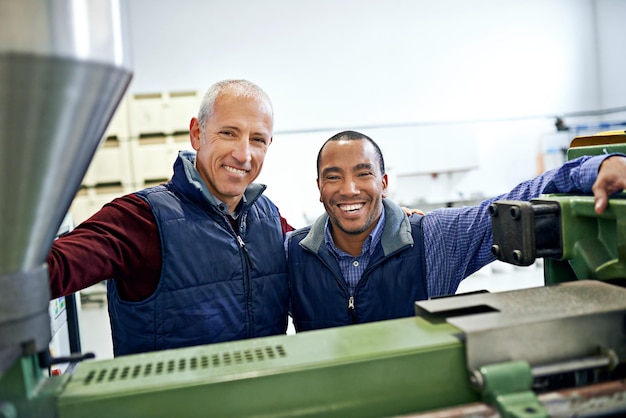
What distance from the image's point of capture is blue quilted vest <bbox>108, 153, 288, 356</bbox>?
4.70 ft

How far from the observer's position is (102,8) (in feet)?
2.08

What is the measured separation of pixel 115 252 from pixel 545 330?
1061mm

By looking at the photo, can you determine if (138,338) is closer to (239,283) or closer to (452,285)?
(239,283)

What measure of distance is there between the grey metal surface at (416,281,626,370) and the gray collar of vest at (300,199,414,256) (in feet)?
2.28

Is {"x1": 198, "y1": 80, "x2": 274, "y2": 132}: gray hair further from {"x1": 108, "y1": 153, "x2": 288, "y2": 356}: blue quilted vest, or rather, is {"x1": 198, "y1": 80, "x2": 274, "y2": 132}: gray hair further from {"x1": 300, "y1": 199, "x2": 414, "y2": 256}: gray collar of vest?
{"x1": 300, "y1": 199, "x2": 414, "y2": 256}: gray collar of vest

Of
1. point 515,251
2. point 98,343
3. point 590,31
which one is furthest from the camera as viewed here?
point 590,31

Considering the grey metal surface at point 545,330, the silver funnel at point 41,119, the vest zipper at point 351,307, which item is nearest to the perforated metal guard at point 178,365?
the silver funnel at point 41,119

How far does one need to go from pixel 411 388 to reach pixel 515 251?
16.9 inches

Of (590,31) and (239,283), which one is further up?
(590,31)

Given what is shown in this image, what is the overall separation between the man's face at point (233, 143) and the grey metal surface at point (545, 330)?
0.89 m

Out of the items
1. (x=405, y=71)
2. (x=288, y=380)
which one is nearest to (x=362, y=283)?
(x=288, y=380)

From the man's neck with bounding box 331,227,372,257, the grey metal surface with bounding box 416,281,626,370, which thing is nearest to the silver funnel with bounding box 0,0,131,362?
the grey metal surface with bounding box 416,281,626,370

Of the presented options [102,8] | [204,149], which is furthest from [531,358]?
[204,149]

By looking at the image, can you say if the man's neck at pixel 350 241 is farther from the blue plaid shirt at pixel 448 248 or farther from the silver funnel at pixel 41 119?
the silver funnel at pixel 41 119
